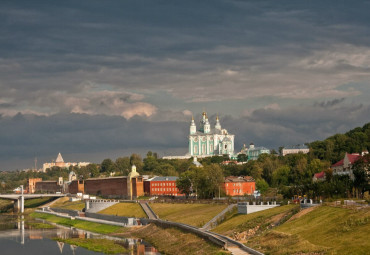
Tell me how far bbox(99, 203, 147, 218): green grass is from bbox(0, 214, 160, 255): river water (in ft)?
29.5

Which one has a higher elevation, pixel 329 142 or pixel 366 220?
pixel 329 142

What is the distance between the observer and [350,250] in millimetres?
42344

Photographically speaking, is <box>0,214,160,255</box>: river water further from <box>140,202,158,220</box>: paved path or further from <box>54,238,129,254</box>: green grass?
<box>140,202,158,220</box>: paved path

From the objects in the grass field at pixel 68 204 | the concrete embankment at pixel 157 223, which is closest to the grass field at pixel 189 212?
the concrete embankment at pixel 157 223

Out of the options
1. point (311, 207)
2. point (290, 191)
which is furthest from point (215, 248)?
point (290, 191)

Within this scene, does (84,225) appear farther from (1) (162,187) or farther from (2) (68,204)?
(2) (68,204)

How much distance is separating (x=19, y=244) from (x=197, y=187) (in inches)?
1845

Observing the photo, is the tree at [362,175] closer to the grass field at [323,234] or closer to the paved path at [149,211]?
the grass field at [323,234]

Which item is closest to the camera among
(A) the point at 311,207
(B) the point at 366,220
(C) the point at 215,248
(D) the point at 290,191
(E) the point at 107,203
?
(B) the point at 366,220

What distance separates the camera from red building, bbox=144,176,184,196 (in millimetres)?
174488

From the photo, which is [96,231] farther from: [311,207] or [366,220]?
[366,220]

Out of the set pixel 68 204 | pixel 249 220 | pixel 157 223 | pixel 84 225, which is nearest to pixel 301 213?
pixel 249 220

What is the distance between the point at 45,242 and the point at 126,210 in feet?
98.0

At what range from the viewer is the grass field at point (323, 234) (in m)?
44.3
